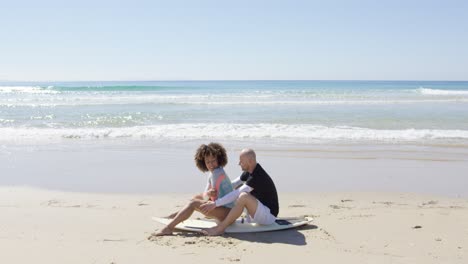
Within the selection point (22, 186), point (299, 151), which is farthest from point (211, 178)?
point (299, 151)

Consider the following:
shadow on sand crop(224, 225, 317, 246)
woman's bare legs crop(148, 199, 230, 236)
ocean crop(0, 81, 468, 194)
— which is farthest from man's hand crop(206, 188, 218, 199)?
ocean crop(0, 81, 468, 194)

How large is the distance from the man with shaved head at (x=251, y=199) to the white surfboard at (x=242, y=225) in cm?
7

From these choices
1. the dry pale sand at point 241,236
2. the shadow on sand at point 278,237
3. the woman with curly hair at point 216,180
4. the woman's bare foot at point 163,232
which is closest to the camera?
the dry pale sand at point 241,236

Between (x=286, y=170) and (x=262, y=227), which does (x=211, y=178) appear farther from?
(x=286, y=170)

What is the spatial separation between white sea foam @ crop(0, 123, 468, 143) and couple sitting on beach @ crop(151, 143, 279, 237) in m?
6.89

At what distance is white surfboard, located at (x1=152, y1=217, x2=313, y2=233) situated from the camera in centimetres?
500

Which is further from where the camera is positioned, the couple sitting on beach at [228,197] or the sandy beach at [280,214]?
the couple sitting on beach at [228,197]

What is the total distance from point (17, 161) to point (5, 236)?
508 centimetres

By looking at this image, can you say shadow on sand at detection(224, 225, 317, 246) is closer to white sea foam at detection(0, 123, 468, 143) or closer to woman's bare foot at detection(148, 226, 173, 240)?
woman's bare foot at detection(148, 226, 173, 240)

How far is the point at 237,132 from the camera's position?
44.7 ft

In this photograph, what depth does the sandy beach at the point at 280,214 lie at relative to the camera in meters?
4.33

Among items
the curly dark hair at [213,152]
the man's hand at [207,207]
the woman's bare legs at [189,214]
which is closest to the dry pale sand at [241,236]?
the woman's bare legs at [189,214]

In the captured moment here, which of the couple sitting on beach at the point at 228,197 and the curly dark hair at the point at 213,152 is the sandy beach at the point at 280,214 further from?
the curly dark hair at the point at 213,152

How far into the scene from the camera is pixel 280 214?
5887 mm
